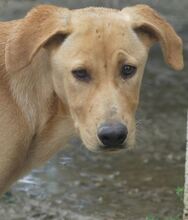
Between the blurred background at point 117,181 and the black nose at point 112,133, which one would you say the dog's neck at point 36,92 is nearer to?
the black nose at point 112,133

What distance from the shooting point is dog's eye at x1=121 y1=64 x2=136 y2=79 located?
176 inches

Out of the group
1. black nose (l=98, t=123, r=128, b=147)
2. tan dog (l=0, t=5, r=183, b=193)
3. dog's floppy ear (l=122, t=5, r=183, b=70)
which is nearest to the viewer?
black nose (l=98, t=123, r=128, b=147)

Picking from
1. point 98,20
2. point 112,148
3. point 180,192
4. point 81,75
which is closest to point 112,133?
point 112,148

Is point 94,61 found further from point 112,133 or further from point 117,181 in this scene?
point 117,181

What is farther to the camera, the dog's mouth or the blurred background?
the blurred background

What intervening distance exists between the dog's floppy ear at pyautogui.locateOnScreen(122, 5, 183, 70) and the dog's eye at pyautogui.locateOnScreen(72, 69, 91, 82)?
42cm

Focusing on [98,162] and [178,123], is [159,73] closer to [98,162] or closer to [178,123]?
[178,123]

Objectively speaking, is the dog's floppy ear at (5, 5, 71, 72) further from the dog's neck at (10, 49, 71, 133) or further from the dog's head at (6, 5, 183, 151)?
the dog's neck at (10, 49, 71, 133)

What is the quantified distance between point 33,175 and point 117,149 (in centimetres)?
293

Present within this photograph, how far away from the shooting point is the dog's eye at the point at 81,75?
440cm

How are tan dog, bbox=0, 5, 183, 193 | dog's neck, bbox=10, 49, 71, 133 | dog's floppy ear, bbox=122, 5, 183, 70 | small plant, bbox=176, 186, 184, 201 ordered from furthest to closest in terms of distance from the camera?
1. small plant, bbox=176, 186, 184, 201
2. dog's neck, bbox=10, 49, 71, 133
3. dog's floppy ear, bbox=122, 5, 183, 70
4. tan dog, bbox=0, 5, 183, 193

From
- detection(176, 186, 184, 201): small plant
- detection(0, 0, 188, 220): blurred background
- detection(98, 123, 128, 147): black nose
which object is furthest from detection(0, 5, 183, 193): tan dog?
detection(176, 186, 184, 201): small plant

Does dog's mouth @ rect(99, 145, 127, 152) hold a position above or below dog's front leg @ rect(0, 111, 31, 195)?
above

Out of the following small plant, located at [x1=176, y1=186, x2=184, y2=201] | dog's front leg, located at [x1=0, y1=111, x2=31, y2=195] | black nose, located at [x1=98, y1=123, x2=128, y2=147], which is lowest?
small plant, located at [x1=176, y1=186, x2=184, y2=201]
